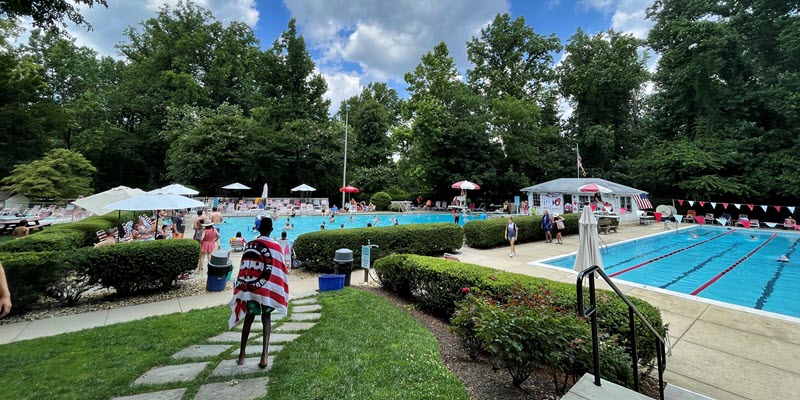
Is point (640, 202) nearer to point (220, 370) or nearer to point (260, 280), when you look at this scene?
point (260, 280)

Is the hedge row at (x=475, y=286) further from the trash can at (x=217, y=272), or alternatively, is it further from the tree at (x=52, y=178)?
the tree at (x=52, y=178)

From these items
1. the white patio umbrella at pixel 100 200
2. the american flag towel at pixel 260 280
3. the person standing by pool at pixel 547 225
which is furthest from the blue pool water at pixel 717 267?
the white patio umbrella at pixel 100 200

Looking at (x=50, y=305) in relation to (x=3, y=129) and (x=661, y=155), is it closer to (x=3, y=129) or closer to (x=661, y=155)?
(x=3, y=129)

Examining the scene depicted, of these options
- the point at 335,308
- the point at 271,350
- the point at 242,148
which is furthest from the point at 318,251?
the point at 242,148

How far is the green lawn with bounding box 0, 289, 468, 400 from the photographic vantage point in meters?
2.82

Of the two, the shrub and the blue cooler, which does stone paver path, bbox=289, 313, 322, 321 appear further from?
the shrub

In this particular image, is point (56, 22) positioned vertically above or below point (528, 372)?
above

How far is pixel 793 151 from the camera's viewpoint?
21.4m

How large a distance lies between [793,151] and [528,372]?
32328 mm

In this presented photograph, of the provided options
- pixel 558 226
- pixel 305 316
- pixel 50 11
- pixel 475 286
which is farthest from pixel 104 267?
pixel 558 226

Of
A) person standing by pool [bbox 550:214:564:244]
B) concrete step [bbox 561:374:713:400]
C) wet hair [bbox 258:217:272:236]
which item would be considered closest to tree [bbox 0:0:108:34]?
wet hair [bbox 258:217:272:236]

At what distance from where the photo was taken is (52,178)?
19.5 meters

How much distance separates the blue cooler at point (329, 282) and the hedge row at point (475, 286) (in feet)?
3.00

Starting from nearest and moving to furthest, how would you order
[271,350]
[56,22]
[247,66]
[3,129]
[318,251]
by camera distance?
1. [271,350]
2. [56,22]
3. [318,251]
4. [3,129]
5. [247,66]
